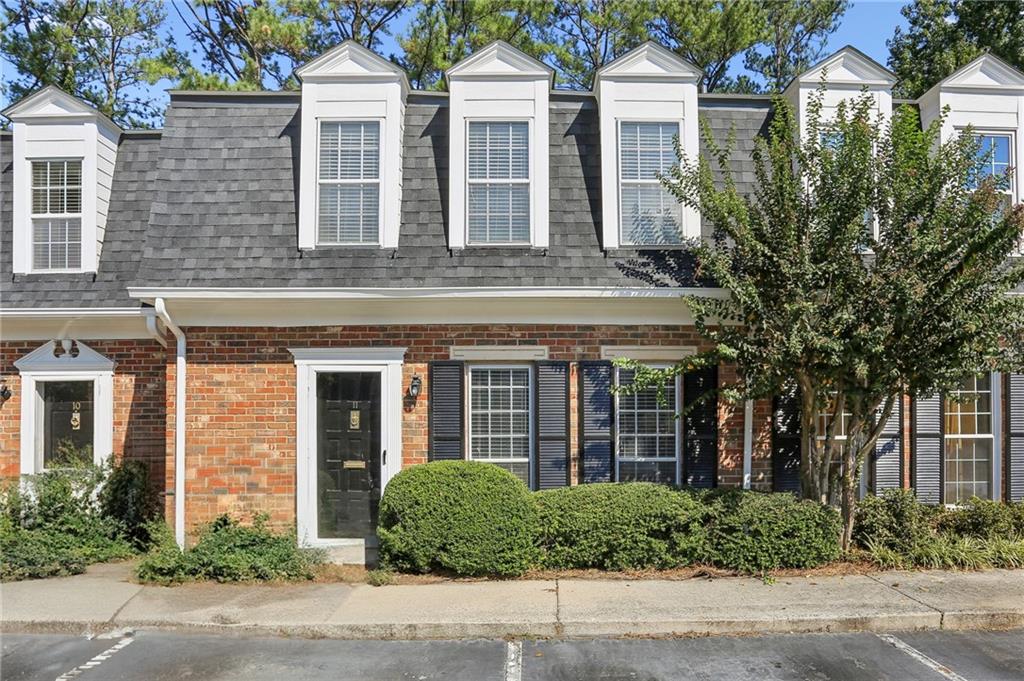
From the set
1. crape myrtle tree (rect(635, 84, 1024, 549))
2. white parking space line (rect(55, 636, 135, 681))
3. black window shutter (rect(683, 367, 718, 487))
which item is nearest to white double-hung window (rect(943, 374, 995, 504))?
crape myrtle tree (rect(635, 84, 1024, 549))

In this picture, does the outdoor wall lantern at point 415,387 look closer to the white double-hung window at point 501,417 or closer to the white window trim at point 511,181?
the white double-hung window at point 501,417

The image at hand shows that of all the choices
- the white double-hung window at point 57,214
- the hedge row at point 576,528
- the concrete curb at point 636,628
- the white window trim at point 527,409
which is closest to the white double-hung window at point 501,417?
the white window trim at point 527,409

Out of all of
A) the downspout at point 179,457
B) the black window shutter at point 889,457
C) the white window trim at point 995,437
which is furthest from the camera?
the white window trim at point 995,437

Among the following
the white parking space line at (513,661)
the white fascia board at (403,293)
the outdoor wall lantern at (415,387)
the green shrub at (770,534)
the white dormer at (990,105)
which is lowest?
the white parking space line at (513,661)

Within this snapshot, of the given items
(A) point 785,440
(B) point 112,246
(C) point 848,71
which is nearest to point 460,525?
(A) point 785,440

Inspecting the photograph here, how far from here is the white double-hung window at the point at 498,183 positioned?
8.58 m

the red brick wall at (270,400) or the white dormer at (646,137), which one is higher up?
the white dormer at (646,137)

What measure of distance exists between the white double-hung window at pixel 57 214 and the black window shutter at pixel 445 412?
15.9ft

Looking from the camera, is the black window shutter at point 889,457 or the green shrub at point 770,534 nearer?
the green shrub at point 770,534

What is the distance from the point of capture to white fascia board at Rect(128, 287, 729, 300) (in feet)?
26.0

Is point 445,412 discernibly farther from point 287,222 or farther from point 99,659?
point 99,659

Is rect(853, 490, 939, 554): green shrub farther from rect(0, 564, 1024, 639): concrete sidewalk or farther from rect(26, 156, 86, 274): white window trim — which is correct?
rect(26, 156, 86, 274): white window trim

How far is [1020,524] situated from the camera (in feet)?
26.8

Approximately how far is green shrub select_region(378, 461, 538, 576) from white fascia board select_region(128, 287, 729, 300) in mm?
1883
